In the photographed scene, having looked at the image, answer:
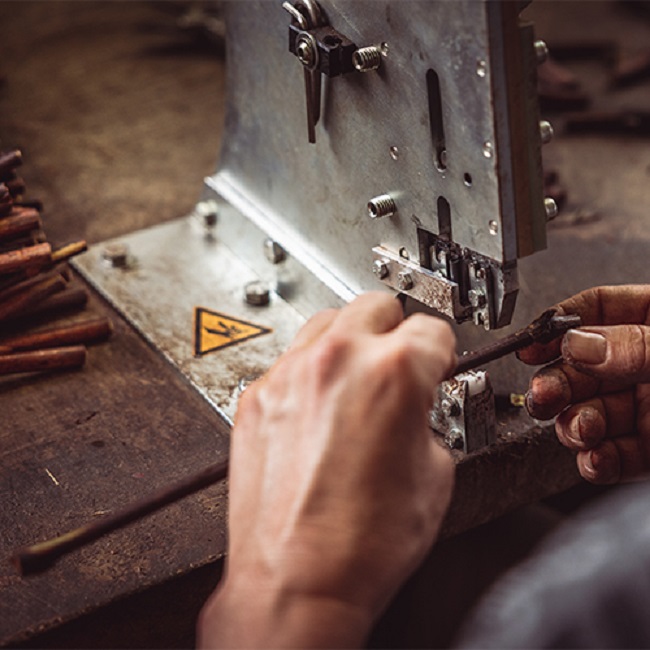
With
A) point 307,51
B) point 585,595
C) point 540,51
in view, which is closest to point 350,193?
point 307,51

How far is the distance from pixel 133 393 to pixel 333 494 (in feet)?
2.83

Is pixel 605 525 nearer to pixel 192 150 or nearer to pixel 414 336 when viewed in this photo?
pixel 414 336

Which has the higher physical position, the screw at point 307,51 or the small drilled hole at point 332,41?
the small drilled hole at point 332,41

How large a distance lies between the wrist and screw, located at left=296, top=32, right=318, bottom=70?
2.83ft

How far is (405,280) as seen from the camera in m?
1.64

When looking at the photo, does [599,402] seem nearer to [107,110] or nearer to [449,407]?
[449,407]

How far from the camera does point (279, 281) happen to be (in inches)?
80.8

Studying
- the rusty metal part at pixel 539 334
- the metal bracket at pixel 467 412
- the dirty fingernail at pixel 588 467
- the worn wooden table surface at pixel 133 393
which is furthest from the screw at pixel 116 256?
the dirty fingernail at pixel 588 467

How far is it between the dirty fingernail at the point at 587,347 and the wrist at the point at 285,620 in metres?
0.58

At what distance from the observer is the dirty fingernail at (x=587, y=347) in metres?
1.46

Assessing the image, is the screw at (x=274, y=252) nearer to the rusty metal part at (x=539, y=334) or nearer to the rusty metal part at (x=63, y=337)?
the rusty metal part at (x=63, y=337)

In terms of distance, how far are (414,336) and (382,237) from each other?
0.59 m

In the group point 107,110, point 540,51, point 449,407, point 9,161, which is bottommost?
point 107,110

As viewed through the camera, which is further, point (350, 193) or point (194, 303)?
point (194, 303)
